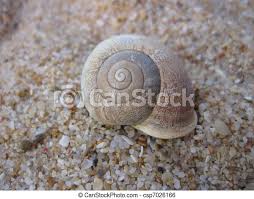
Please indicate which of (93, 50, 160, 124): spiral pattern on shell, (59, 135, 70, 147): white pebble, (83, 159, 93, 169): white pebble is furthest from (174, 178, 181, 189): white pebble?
(59, 135, 70, 147): white pebble

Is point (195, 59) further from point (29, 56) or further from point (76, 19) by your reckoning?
point (29, 56)

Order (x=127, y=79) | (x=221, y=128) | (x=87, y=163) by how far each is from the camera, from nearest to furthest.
→ 1. (x=127, y=79)
2. (x=87, y=163)
3. (x=221, y=128)

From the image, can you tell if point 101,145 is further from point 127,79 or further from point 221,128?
point 221,128

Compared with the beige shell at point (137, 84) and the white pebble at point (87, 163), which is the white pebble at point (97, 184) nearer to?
the white pebble at point (87, 163)

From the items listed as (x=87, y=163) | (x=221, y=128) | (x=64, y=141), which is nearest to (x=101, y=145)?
(x=87, y=163)

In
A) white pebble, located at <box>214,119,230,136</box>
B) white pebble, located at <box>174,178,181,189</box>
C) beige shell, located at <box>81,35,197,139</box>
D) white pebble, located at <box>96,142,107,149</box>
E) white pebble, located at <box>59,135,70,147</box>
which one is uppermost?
beige shell, located at <box>81,35,197,139</box>

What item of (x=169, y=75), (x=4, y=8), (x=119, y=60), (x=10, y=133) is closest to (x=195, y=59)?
(x=169, y=75)

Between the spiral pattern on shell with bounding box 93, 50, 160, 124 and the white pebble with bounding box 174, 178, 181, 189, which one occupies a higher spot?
the spiral pattern on shell with bounding box 93, 50, 160, 124

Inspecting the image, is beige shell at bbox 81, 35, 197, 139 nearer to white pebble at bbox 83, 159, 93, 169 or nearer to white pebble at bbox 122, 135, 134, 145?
white pebble at bbox 122, 135, 134, 145
